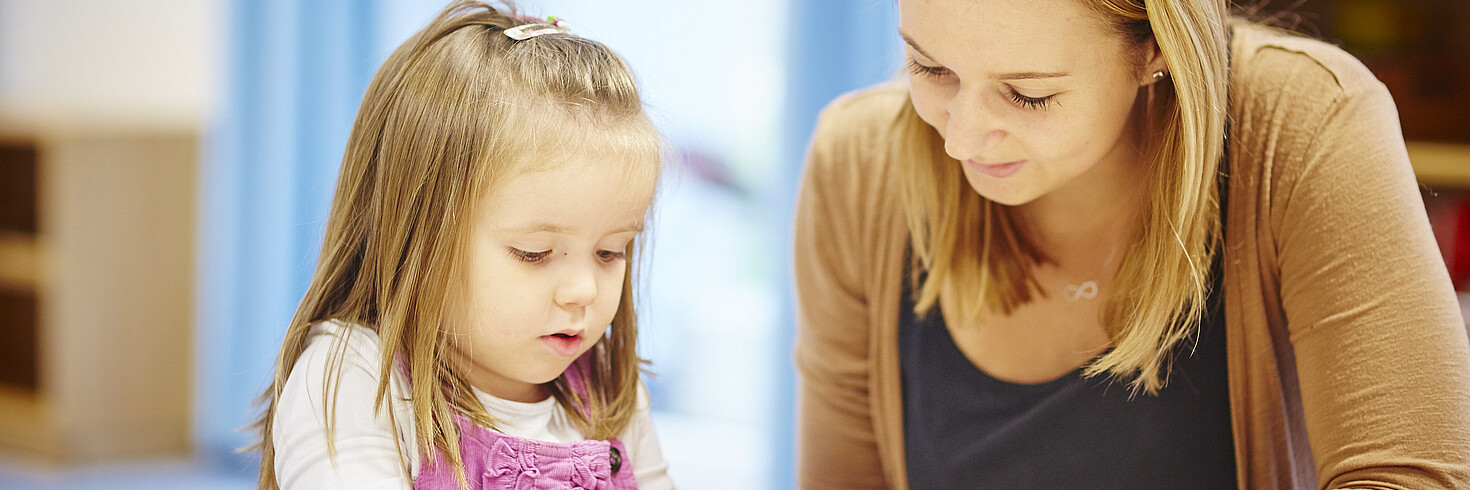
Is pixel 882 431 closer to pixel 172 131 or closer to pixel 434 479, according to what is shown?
pixel 434 479

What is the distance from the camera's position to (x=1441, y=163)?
2.20m

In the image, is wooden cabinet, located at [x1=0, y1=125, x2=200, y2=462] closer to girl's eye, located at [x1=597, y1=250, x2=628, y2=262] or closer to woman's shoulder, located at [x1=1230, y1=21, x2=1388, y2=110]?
girl's eye, located at [x1=597, y1=250, x2=628, y2=262]

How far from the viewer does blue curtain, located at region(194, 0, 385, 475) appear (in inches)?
109

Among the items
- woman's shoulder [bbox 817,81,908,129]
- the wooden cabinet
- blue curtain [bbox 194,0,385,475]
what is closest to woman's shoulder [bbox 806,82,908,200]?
woman's shoulder [bbox 817,81,908,129]

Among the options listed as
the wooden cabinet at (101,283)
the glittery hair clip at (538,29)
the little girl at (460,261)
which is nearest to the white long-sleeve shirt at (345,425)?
the little girl at (460,261)

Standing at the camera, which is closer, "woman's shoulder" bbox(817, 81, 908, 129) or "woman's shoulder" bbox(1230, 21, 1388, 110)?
"woman's shoulder" bbox(1230, 21, 1388, 110)

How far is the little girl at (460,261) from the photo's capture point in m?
0.82

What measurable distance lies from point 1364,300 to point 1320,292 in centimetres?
4

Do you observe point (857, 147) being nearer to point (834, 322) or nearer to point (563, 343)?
point (834, 322)

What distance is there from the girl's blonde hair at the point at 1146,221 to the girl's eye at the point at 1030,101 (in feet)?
0.25

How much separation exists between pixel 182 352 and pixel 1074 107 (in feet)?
9.52

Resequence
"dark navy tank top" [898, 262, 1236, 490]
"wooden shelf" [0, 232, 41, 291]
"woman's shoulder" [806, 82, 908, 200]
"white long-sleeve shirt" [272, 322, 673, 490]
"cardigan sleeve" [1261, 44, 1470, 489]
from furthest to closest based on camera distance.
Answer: "wooden shelf" [0, 232, 41, 291] < "woman's shoulder" [806, 82, 908, 200] < "dark navy tank top" [898, 262, 1236, 490] < "cardigan sleeve" [1261, 44, 1470, 489] < "white long-sleeve shirt" [272, 322, 673, 490]

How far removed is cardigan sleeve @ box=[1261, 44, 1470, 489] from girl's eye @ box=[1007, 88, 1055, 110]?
219 mm

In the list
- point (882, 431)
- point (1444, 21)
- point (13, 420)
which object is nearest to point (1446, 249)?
point (1444, 21)
